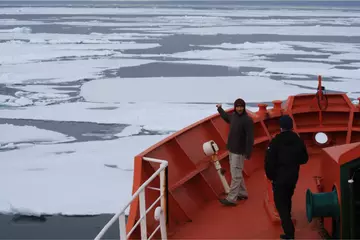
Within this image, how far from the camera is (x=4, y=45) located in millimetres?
28844

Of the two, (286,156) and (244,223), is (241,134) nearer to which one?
(244,223)

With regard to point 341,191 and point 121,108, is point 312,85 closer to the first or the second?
point 121,108

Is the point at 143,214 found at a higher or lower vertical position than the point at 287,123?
lower

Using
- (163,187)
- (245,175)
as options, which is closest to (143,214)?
(163,187)

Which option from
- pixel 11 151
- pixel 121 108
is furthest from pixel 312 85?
pixel 11 151

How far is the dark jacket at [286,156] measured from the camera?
3412 mm

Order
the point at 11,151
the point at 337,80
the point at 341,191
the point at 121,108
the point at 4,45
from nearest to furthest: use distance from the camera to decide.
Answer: the point at 341,191
the point at 11,151
the point at 121,108
the point at 337,80
the point at 4,45

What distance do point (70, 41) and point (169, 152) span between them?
27.3 metres

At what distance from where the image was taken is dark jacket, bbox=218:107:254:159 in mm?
4188

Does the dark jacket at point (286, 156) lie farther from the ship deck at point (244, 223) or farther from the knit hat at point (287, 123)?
the ship deck at point (244, 223)

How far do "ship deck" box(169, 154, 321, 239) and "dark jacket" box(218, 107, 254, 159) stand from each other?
0.52 m

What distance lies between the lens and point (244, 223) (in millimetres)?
4195

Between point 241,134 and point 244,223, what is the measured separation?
716 millimetres

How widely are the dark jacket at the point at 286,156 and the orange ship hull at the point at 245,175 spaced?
0.78 feet
